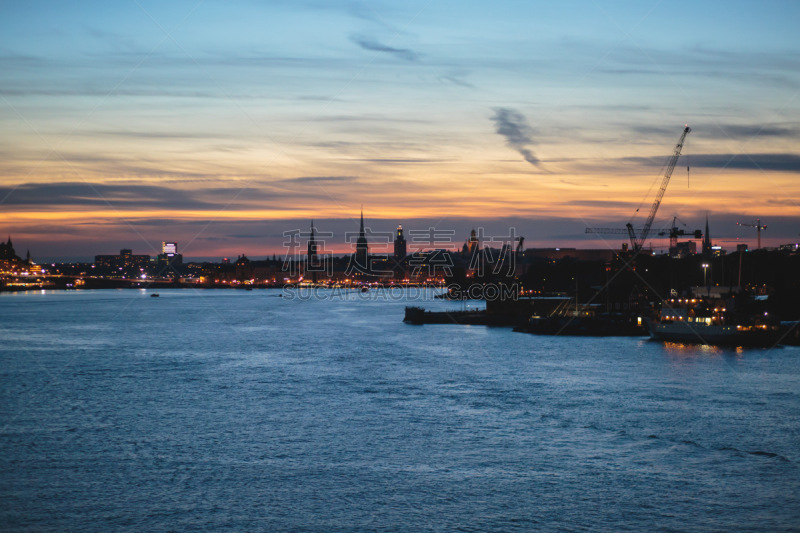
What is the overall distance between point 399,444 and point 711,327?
86.9 feet

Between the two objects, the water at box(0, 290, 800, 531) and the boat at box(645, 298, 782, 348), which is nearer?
the water at box(0, 290, 800, 531)

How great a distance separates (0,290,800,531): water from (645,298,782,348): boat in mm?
7195

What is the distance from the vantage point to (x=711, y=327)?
120 ft

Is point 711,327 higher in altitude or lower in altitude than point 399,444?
higher

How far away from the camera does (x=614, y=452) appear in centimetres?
1430

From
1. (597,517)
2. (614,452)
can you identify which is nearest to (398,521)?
(597,517)

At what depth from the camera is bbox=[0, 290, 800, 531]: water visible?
11.2m

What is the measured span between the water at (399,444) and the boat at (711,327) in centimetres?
720

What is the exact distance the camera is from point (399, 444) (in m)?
14.8

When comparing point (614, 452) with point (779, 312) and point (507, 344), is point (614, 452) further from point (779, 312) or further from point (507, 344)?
point (779, 312)

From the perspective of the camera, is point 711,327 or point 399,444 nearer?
point 399,444

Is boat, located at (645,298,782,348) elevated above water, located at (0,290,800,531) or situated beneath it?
elevated above

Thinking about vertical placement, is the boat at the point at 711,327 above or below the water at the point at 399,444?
above

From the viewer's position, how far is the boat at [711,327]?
1390 inches
